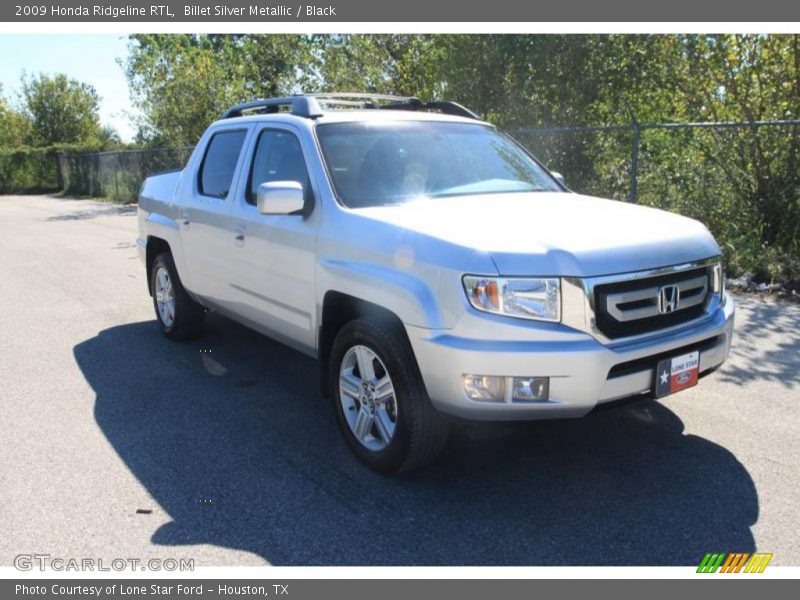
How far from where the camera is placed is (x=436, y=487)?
3.73 metres

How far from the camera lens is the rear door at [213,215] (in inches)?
206

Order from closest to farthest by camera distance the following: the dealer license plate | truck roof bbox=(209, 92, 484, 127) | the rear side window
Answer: the dealer license plate
truck roof bbox=(209, 92, 484, 127)
the rear side window

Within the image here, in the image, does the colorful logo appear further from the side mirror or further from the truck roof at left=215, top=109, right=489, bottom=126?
the truck roof at left=215, top=109, right=489, bottom=126

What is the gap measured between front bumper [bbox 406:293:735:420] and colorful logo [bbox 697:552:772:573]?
2.58 ft

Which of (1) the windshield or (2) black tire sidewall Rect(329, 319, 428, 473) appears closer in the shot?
(2) black tire sidewall Rect(329, 319, 428, 473)

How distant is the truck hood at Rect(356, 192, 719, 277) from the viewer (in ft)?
11.0

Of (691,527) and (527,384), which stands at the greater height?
(527,384)

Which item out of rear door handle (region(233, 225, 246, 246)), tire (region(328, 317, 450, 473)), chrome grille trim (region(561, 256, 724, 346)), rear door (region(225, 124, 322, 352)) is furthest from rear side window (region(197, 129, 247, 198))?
chrome grille trim (region(561, 256, 724, 346))

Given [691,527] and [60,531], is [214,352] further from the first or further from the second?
[691,527]

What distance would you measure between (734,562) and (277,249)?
300cm

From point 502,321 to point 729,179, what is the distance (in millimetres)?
7372

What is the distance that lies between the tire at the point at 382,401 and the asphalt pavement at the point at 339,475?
0.16 m

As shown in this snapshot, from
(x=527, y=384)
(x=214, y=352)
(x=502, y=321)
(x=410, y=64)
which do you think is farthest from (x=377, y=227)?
(x=410, y=64)

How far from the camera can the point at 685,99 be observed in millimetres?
10570
